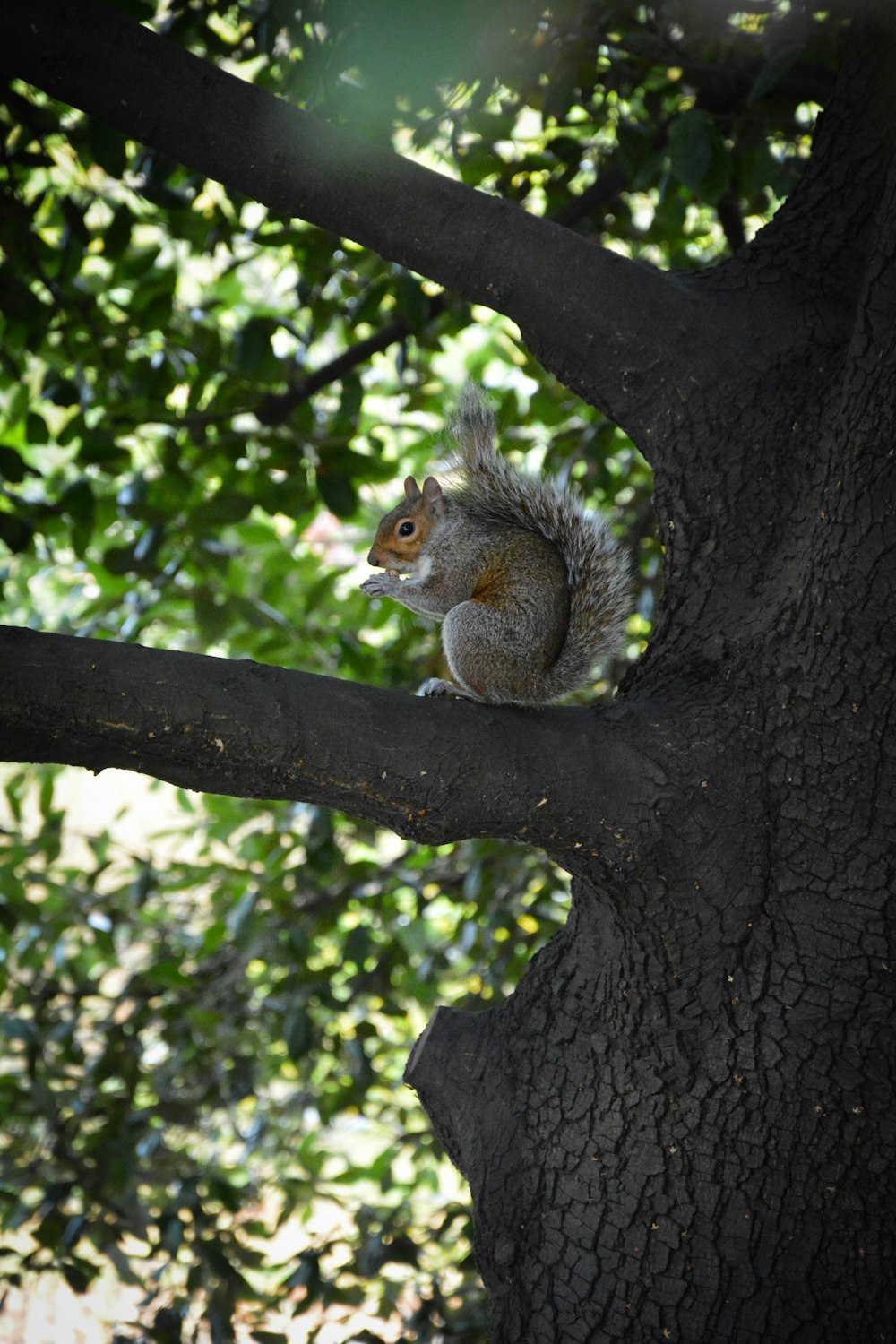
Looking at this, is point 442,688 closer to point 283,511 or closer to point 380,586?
point 380,586

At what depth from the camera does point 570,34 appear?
202cm

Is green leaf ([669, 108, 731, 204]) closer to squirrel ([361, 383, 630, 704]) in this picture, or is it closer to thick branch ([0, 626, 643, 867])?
squirrel ([361, 383, 630, 704])

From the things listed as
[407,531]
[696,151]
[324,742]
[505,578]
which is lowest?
[324,742]

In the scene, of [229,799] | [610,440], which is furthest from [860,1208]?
[229,799]

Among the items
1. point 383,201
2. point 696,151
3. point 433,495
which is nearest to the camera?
point 383,201

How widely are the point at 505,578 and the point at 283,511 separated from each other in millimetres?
688

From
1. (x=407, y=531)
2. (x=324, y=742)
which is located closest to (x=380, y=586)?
(x=407, y=531)

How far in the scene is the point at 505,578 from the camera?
1775 mm

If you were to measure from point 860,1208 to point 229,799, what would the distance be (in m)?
2.02

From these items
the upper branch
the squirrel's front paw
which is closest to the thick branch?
the upper branch

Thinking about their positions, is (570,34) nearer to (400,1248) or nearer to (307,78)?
(307,78)

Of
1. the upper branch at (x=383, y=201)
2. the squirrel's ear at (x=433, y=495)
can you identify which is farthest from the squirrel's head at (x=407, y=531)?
the upper branch at (x=383, y=201)

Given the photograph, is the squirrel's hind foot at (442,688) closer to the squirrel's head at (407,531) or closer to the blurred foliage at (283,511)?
the squirrel's head at (407,531)

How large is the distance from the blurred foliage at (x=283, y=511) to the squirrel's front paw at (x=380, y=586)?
313 mm
